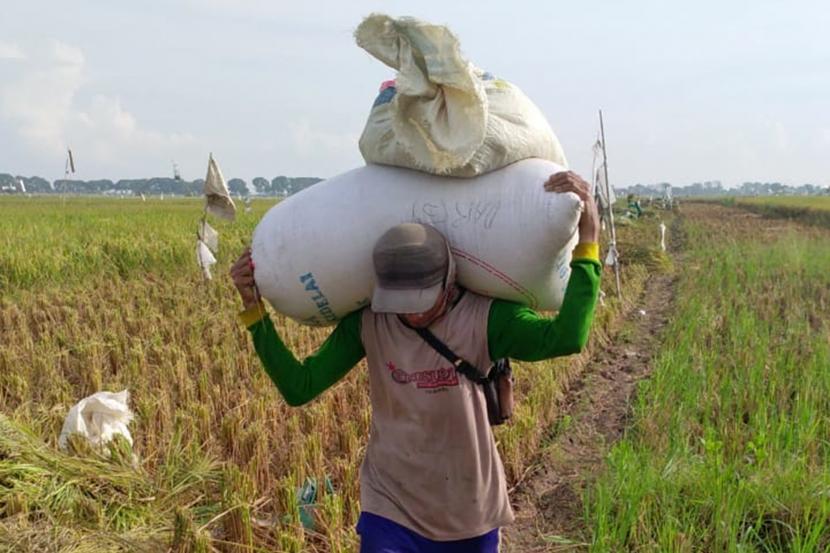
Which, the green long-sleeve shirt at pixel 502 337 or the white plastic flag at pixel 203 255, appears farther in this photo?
the white plastic flag at pixel 203 255

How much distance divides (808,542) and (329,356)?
180 cm

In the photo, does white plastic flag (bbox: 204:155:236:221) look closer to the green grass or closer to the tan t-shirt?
the green grass

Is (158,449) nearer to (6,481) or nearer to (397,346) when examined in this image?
(6,481)

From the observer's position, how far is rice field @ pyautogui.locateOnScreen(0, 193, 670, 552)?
2447mm

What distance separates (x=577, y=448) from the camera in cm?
373

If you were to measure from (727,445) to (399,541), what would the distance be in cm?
232

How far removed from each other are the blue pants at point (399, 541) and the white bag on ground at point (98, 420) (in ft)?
5.68

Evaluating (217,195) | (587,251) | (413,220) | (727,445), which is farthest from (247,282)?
(217,195)

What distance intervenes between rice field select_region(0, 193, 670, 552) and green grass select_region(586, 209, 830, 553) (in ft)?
2.18

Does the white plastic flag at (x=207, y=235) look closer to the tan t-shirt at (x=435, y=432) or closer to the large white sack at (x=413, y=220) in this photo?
the large white sack at (x=413, y=220)

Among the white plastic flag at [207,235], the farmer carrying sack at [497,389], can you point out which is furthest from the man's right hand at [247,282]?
the white plastic flag at [207,235]

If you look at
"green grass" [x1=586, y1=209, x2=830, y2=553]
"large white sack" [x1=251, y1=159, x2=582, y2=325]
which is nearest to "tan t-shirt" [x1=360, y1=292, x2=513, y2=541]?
"large white sack" [x1=251, y1=159, x2=582, y2=325]

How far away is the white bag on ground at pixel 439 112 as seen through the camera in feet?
5.07

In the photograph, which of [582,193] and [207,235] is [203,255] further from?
[582,193]
